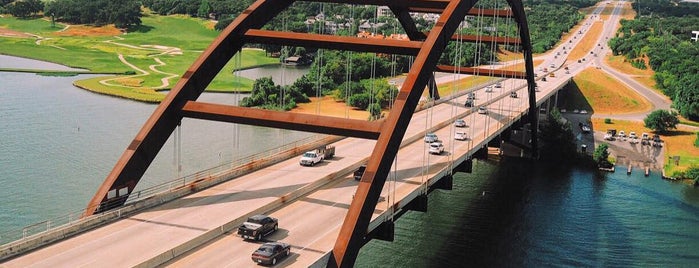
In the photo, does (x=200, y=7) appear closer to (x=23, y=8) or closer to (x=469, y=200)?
(x=23, y=8)

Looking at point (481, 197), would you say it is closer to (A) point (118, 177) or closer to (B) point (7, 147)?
(A) point (118, 177)

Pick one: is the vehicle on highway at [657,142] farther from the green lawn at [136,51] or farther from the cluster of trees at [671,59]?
the green lawn at [136,51]

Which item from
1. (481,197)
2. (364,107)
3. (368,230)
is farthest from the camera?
(364,107)

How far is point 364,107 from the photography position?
95875mm

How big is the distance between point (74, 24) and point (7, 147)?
122847mm

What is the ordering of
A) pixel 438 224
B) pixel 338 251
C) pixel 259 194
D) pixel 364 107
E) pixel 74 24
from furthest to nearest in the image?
pixel 74 24 → pixel 364 107 → pixel 438 224 → pixel 259 194 → pixel 338 251

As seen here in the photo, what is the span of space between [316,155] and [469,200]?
62.4 feet

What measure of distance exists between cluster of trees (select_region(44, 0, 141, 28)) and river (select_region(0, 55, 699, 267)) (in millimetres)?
96082

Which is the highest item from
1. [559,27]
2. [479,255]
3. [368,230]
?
[559,27]

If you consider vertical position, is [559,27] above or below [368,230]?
above

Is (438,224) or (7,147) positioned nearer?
(438,224)

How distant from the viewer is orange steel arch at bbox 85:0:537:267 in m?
28.1

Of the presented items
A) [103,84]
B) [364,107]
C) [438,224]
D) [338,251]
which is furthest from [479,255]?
[103,84]

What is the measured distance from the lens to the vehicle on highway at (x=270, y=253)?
25.8 m
